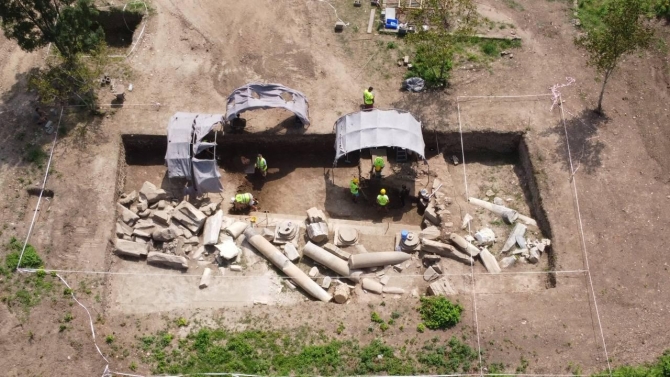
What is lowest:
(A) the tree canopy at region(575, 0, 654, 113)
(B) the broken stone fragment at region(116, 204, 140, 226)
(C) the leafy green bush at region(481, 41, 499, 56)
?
(B) the broken stone fragment at region(116, 204, 140, 226)

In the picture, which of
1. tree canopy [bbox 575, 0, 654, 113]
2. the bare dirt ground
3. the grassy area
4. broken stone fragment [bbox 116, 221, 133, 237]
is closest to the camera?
the grassy area

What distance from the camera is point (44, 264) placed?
22.4 meters

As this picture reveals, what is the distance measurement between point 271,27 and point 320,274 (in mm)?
15521

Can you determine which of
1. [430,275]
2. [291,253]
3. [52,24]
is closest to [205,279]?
[291,253]

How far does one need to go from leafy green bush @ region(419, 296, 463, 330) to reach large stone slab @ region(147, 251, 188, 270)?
10.2m

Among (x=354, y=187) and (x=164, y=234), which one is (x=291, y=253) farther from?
(x=164, y=234)

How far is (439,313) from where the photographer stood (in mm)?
21078

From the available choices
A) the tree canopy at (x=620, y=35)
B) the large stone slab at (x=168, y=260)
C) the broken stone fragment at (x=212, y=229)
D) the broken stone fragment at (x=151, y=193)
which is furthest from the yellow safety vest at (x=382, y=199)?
the tree canopy at (x=620, y=35)

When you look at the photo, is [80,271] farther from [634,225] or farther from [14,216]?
[634,225]

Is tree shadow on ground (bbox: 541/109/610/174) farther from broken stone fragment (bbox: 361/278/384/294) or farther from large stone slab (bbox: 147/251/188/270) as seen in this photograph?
large stone slab (bbox: 147/251/188/270)

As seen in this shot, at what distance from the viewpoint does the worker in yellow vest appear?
25.0 metres

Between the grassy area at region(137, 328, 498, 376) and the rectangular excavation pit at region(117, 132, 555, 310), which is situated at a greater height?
the rectangular excavation pit at region(117, 132, 555, 310)

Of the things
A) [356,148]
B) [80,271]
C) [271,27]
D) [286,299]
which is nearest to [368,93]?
[356,148]

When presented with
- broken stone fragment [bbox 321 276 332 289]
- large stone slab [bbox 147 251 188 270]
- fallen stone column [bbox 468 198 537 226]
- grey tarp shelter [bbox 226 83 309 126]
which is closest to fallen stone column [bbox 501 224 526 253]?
fallen stone column [bbox 468 198 537 226]
